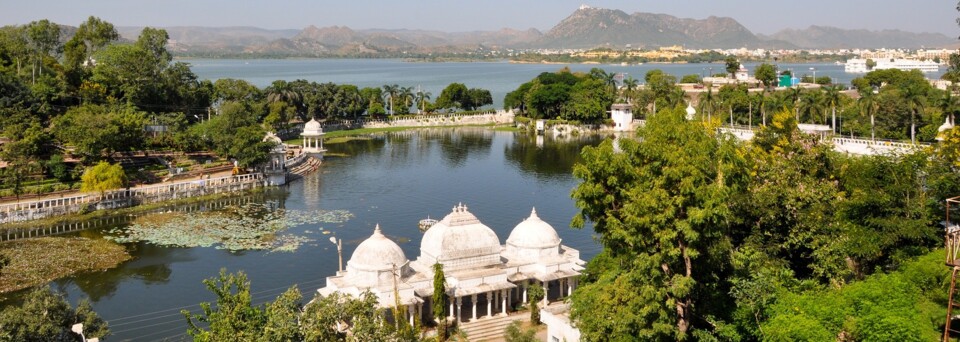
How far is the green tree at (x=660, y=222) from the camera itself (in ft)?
80.9

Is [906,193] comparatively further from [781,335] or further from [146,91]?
[146,91]

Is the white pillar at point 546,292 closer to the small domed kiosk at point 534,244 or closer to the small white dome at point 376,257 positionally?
the small domed kiosk at point 534,244

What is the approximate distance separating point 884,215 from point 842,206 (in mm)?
1451

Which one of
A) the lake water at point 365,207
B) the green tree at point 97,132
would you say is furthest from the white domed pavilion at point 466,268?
the green tree at point 97,132

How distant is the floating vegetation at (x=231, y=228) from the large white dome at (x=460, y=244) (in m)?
13.4

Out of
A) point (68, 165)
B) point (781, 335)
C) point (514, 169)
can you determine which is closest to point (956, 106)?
point (514, 169)

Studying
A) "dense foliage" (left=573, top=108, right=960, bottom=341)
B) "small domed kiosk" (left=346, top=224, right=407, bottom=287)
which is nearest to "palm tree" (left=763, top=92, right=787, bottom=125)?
"dense foliage" (left=573, top=108, right=960, bottom=341)

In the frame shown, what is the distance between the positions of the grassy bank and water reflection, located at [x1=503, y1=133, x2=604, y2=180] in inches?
1418

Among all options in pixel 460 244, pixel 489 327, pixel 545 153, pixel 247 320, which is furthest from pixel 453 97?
pixel 247 320

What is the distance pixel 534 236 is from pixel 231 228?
2246cm

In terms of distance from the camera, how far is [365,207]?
57312 millimetres

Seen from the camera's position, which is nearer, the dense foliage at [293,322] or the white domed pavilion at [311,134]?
the dense foliage at [293,322]

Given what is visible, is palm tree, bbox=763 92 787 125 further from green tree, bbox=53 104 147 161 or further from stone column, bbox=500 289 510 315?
green tree, bbox=53 104 147 161

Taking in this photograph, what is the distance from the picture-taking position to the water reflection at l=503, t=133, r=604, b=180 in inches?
2931
